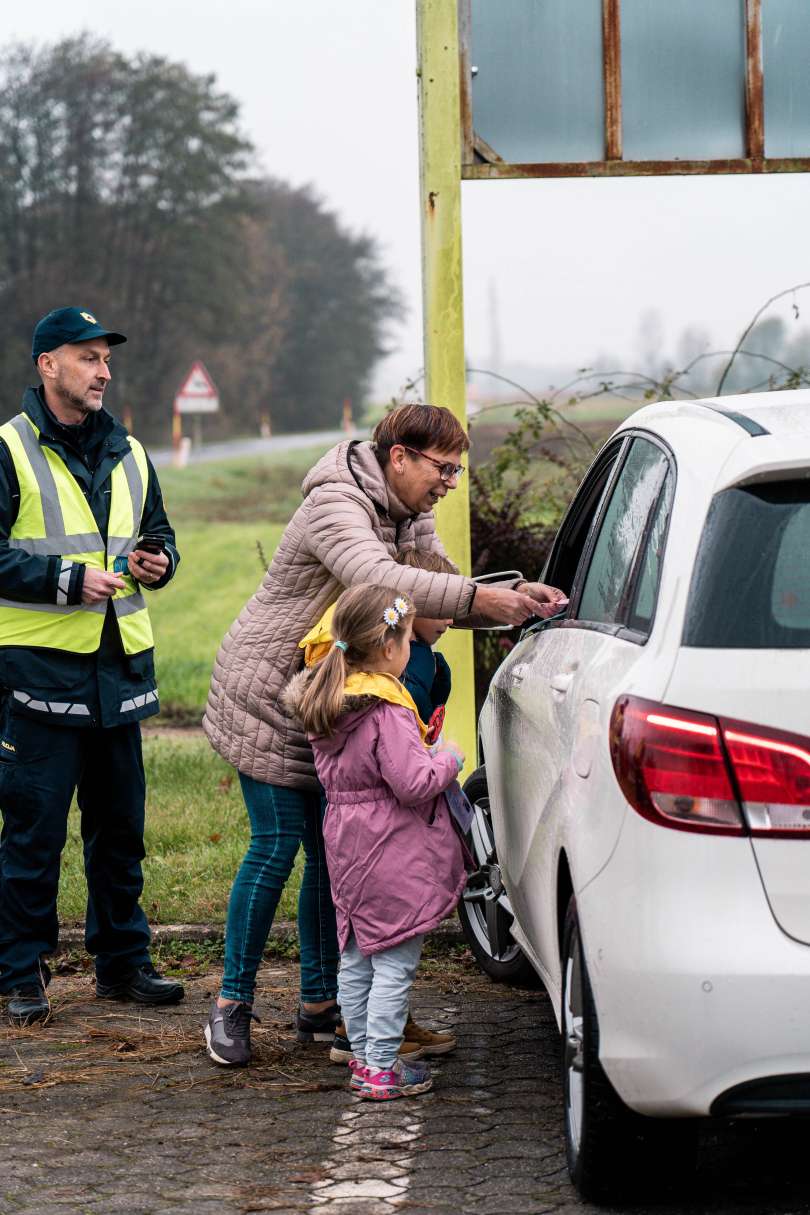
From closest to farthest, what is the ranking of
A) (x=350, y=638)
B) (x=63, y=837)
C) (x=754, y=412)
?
(x=754, y=412) → (x=350, y=638) → (x=63, y=837)

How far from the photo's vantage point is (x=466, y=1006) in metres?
5.39

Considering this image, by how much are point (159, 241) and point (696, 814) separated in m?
31.6

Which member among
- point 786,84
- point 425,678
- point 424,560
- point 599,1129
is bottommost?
point 599,1129

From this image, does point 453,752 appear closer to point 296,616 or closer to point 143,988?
point 296,616

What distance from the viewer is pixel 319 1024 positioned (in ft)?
16.6

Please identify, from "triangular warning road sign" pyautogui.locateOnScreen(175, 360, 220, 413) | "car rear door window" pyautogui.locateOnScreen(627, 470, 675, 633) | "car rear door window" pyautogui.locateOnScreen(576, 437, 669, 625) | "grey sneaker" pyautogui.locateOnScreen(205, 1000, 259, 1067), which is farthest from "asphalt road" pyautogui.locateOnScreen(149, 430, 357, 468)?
"car rear door window" pyautogui.locateOnScreen(627, 470, 675, 633)

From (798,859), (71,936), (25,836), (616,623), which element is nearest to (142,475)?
(25,836)

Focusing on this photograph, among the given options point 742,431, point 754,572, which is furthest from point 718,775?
point 742,431

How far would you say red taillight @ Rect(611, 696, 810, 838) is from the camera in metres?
3.00

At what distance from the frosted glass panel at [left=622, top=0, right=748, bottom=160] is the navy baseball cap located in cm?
300

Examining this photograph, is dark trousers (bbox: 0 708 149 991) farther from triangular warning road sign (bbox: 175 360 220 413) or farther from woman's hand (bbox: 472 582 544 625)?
triangular warning road sign (bbox: 175 360 220 413)

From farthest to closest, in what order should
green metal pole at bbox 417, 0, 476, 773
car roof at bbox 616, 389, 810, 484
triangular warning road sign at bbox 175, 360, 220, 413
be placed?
triangular warning road sign at bbox 175, 360, 220, 413, green metal pole at bbox 417, 0, 476, 773, car roof at bbox 616, 389, 810, 484

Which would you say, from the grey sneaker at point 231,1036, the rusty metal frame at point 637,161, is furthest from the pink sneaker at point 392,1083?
the rusty metal frame at point 637,161

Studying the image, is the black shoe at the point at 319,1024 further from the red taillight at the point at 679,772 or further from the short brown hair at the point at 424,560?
the red taillight at the point at 679,772
